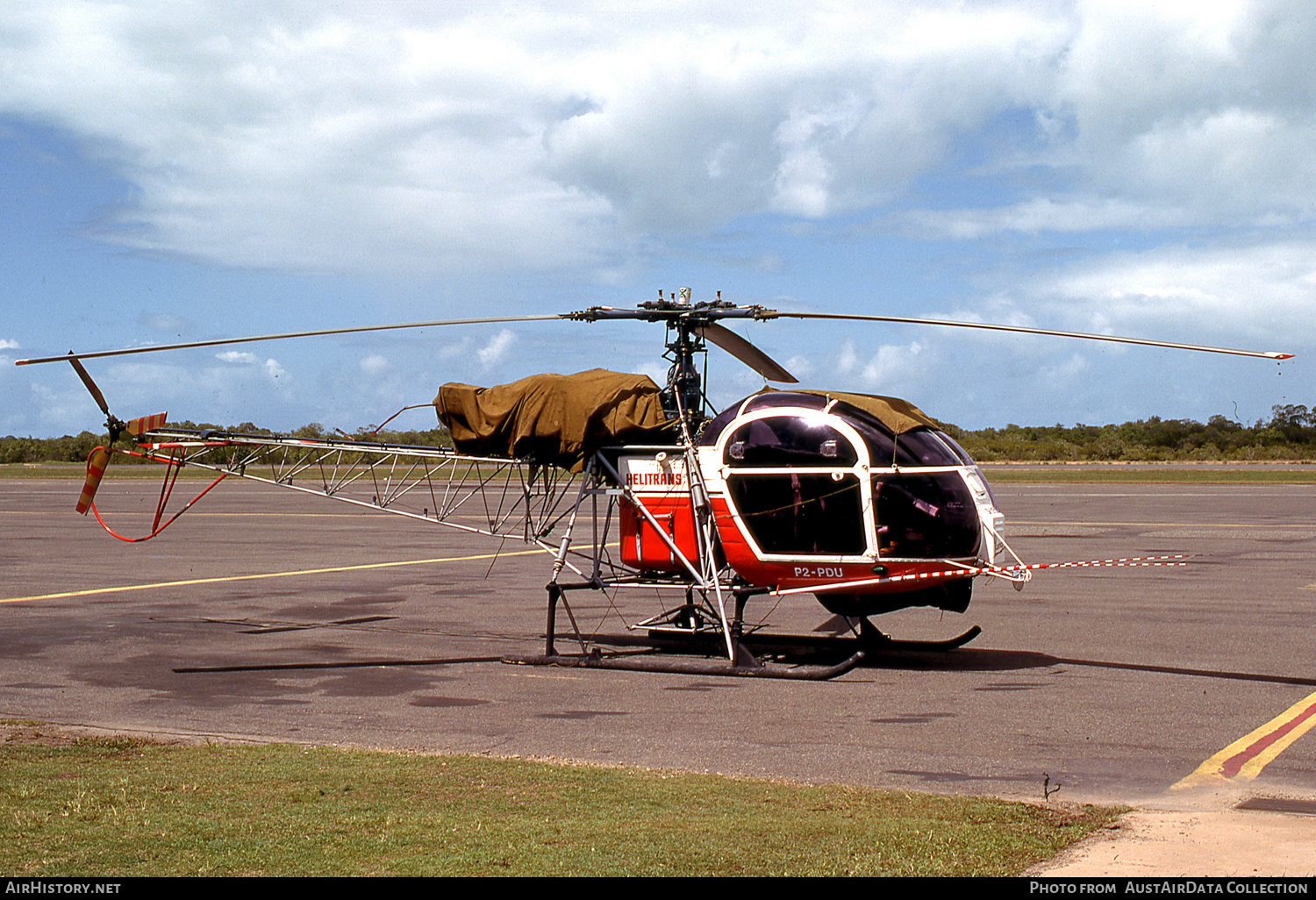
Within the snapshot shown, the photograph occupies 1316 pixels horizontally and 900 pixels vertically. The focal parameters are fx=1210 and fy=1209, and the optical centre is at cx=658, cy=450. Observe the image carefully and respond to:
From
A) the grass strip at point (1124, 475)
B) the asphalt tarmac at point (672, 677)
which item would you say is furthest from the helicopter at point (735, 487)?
the grass strip at point (1124, 475)

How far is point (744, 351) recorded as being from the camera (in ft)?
42.2

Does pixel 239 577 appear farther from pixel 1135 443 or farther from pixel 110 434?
pixel 1135 443

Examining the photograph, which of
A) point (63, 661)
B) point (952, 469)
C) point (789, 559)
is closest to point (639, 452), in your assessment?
point (789, 559)

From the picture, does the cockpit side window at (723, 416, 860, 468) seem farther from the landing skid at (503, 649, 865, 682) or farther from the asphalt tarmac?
the asphalt tarmac

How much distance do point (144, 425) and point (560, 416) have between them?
5.49 meters

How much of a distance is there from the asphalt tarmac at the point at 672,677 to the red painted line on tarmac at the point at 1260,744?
177 mm

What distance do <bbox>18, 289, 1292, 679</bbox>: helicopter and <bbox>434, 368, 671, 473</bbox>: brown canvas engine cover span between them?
0.06 feet

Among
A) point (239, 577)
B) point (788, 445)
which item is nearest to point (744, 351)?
point (788, 445)

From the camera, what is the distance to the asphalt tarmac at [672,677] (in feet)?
29.0

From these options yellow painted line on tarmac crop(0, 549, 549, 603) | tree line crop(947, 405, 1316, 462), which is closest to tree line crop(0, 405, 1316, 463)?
tree line crop(947, 405, 1316, 462)

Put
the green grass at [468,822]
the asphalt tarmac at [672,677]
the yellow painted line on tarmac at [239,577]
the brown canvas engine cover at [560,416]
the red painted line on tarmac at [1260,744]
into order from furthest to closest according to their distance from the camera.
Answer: the yellow painted line on tarmac at [239,577] → the brown canvas engine cover at [560,416] → the asphalt tarmac at [672,677] → the red painted line on tarmac at [1260,744] → the green grass at [468,822]

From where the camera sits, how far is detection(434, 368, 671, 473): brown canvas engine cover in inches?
520

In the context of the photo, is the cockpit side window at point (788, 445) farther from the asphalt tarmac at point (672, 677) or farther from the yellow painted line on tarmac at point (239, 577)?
the yellow painted line on tarmac at point (239, 577)

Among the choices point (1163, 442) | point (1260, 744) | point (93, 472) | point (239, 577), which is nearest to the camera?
point (1260, 744)
